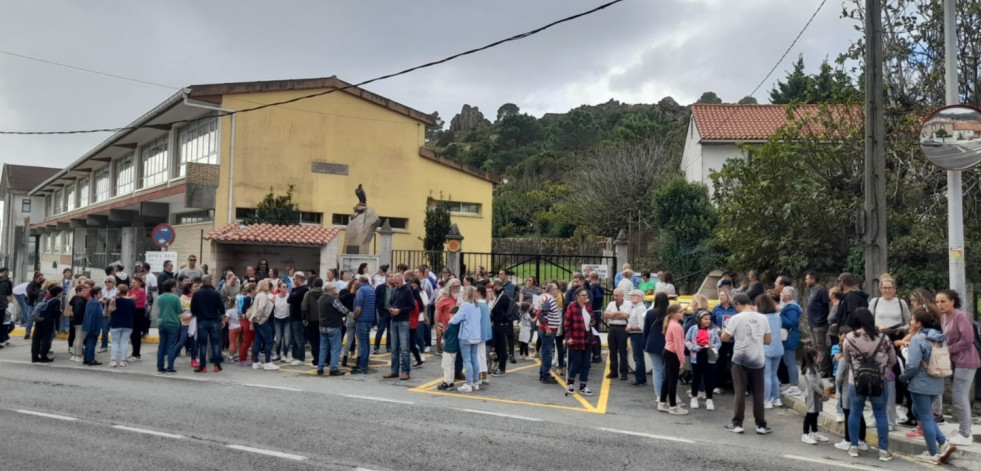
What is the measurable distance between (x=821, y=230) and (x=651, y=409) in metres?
8.14

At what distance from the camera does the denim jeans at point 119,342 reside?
39.4ft

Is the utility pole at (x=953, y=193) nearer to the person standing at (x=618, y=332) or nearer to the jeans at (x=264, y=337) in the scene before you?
the person standing at (x=618, y=332)

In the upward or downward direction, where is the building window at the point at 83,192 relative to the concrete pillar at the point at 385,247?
upward

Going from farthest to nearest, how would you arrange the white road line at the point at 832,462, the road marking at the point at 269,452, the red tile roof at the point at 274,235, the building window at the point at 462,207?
the building window at the point at 462,207
the red tile roof at the point at 274,235
the white road line at the point at 832,462
the road marking at the point at 269,452

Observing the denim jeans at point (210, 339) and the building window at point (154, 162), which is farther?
the building window at point (154, 162)

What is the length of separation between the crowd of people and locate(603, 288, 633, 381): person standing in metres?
0.03

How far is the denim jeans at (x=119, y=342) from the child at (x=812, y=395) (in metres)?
11.5

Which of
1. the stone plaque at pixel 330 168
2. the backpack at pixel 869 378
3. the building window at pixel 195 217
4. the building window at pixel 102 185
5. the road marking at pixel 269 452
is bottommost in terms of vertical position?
the road marking at pixel 269 452

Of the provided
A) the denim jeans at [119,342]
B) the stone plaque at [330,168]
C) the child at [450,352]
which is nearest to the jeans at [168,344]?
the denim jeans at [119,342]

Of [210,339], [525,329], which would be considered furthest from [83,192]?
[525,329]


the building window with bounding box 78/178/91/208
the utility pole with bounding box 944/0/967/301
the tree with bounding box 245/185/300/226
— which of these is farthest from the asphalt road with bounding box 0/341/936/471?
the building window with bounding box 78/178/91/208

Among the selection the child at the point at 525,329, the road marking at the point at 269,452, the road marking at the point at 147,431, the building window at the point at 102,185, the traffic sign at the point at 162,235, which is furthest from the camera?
the building window at the point at 102,185

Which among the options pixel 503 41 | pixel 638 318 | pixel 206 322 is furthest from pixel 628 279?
pixel 206 322

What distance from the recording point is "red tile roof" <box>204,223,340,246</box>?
63.2 feet
